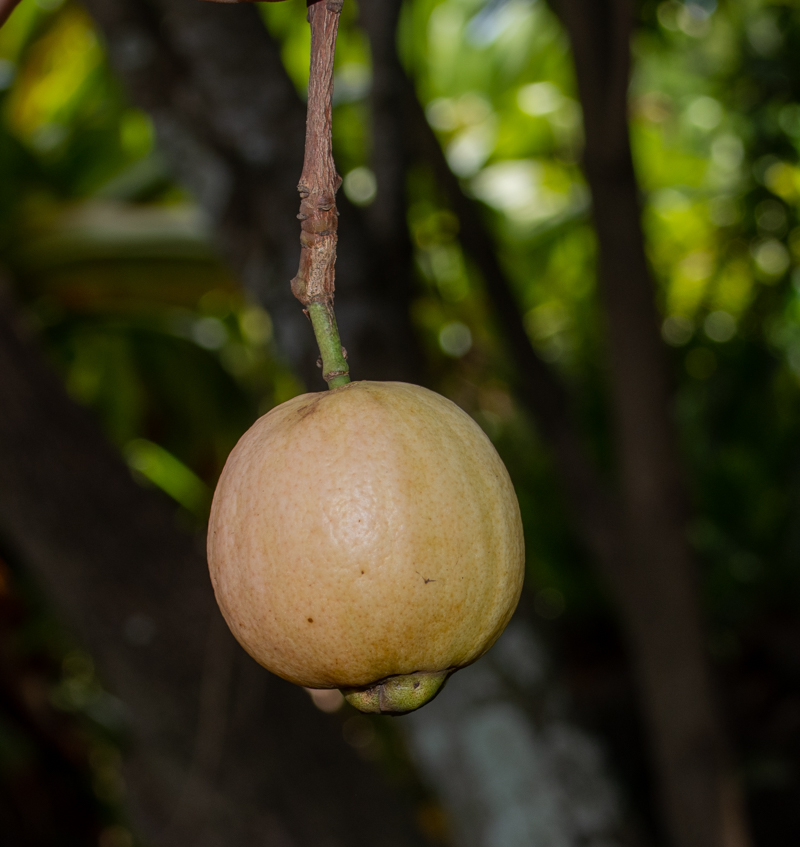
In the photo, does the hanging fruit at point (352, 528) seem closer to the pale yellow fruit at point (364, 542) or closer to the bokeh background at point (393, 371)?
the pale yellow fruit at point (364, 542)

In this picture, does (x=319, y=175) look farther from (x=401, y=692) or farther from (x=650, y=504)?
(x=650, y=504)

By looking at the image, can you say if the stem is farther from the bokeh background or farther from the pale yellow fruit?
the bokeh background

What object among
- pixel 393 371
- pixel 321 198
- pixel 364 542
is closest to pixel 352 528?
pixel 364 542

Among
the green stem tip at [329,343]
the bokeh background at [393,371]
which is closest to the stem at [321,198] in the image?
the green stem tip at [329,343]

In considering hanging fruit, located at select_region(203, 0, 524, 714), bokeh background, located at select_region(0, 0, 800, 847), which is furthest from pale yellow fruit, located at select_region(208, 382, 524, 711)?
bokeh background, located at select_region(0, 0, 800, 847)

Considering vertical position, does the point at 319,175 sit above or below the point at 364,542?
above

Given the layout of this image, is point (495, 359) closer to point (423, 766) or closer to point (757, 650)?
point (757, 650)
